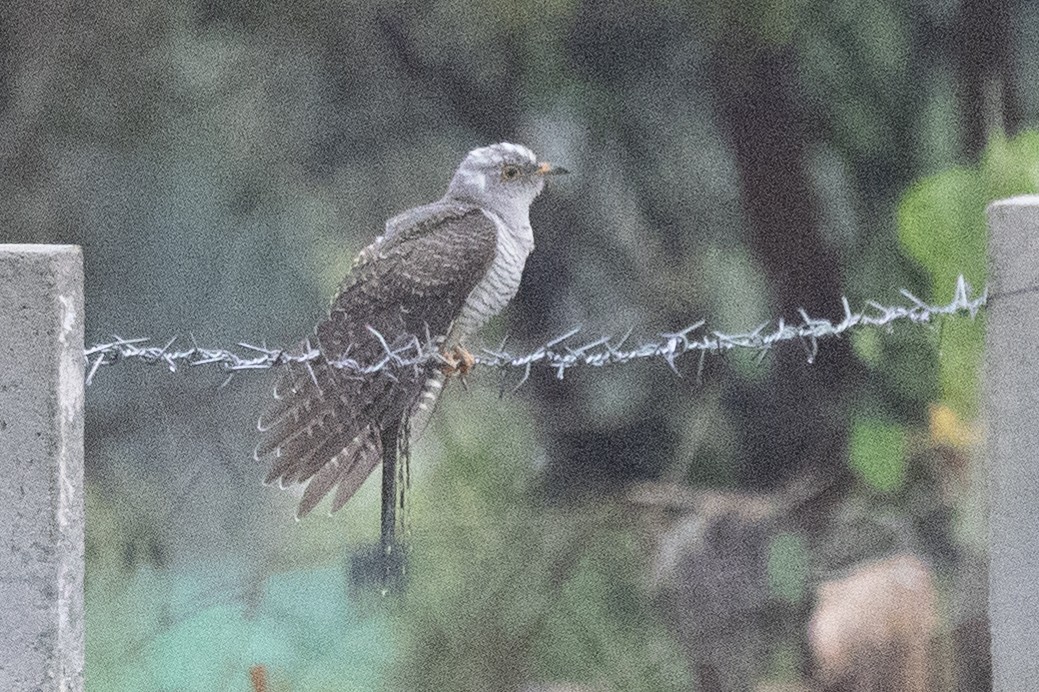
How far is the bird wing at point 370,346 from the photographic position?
3441 mm

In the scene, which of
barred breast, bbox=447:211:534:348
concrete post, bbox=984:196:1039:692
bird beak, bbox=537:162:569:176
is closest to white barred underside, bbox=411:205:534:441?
barred breast, bbox=447:211:534:348

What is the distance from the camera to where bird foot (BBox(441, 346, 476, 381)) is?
3.47 meters

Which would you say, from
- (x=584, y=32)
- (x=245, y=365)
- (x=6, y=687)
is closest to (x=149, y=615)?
(x=245, y=365)

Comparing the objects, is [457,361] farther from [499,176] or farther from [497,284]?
[499,176]

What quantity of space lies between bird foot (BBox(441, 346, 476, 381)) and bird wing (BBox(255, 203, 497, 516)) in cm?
5

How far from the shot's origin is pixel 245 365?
10.4 feet

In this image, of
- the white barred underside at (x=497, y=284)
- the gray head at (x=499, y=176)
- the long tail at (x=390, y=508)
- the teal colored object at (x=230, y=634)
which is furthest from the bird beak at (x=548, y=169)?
the teal colored object at (x=230, y=634)

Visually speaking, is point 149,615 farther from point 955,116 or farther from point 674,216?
point 955,116

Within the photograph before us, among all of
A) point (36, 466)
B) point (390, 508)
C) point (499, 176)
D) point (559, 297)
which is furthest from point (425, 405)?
point (36, 466)

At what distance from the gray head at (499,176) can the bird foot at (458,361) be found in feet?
1.09

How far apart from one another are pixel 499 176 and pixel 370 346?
0.48 m

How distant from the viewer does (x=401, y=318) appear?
3.47m

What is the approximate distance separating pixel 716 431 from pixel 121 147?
1.50 meters

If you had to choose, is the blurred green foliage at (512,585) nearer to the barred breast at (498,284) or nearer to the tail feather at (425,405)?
the tail feather at (425,405)
